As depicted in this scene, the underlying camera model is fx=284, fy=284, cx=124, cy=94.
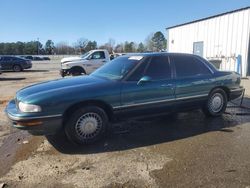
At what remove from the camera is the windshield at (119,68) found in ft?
18.3

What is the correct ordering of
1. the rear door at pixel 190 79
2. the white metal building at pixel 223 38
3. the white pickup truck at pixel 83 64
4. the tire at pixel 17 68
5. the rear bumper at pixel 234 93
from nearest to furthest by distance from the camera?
the rear door at pixel 190 79 → the rear bumper at pixel 234 93 → the white pickup truck at pixel 83 64 → the white metal building at pixel 223 38 → the tire at pixel 17 68

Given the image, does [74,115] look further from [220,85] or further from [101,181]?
[220,85]

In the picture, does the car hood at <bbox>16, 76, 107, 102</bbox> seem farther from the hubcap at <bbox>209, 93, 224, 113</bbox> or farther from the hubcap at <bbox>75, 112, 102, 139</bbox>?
the hubcap at <bbox>209, 93, 224, 113</bbox>

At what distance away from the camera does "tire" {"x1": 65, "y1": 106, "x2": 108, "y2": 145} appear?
4918 mm

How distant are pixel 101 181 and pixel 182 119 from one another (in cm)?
357

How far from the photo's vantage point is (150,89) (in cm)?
556

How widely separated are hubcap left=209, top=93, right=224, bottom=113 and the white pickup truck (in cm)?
1071

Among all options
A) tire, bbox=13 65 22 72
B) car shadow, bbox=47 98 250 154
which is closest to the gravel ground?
car shadow, bbox=47 98 250 154

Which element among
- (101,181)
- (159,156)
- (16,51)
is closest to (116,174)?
(101,181)

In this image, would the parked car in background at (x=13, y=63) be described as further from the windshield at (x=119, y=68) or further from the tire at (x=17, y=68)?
the windshield at (x=119, y=68)

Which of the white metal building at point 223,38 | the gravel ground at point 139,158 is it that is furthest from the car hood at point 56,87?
the white metal building at point 223,38

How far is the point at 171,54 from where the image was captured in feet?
20.3

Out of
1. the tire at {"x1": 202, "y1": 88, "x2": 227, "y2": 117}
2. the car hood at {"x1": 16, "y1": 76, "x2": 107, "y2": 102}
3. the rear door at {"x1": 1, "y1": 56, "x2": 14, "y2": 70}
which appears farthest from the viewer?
the rear door at {"x1": 1, "y1": 56, "x2": 14, "y2": 70}

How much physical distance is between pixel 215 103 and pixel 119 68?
2.65m
